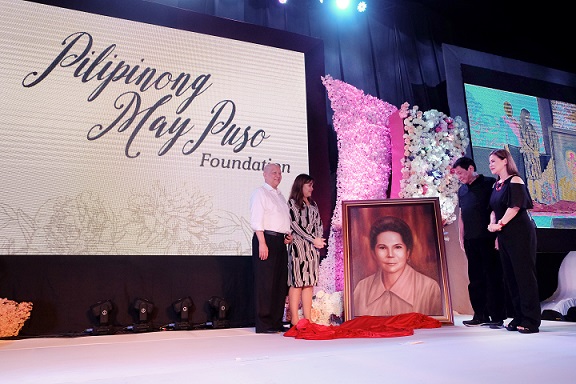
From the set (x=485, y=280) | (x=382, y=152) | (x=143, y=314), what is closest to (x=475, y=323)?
(x=485, y=280)

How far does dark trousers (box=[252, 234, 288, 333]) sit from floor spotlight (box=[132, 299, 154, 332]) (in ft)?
3.20

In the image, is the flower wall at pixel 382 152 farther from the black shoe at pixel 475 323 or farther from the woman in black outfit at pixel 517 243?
the woman in black outfit at pixel 517 243

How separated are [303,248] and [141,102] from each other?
2109 millimetres

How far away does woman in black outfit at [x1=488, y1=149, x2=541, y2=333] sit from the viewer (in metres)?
3.48

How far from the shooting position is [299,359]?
244cm

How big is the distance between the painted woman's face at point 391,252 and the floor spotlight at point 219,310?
149 cm

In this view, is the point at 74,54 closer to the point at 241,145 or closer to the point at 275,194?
the point at 241,145

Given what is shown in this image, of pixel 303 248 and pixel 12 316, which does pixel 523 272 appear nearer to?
pixel 303 248

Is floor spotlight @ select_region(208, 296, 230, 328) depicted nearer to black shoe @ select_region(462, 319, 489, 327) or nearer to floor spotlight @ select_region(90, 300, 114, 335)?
floor spotlight @ select_region(90, 300, 114, 335)

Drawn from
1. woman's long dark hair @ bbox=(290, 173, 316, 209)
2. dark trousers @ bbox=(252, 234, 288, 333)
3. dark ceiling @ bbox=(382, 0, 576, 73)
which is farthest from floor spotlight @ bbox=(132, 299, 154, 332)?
dark ceiling @ bbox=(382, 0, 576, 73)

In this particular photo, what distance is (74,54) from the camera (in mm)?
4492

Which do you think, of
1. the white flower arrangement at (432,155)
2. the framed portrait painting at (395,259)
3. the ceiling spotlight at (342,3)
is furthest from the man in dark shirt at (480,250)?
the ceiling spotlight at (342,3)

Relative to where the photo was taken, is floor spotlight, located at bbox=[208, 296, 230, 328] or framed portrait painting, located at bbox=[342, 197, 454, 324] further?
floor spotlight, located at bbox=[208, 296, 230, 328]

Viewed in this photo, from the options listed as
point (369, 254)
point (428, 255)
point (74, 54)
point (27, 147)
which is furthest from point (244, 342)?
point (74, 54)
